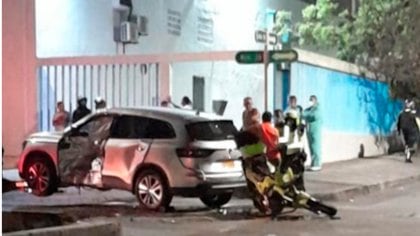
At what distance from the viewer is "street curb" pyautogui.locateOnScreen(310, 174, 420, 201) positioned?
1847 centimetres

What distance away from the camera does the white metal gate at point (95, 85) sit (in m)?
22.8

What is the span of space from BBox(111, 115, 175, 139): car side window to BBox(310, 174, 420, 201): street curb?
4.41 m

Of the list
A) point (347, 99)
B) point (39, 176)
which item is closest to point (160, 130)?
point (39, 176)

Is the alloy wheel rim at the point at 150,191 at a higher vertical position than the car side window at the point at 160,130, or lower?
lower

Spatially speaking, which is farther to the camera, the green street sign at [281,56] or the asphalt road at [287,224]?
the green street sign at [281,56]

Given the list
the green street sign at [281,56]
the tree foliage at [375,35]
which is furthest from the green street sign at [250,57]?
the tree foliage at [375,35]

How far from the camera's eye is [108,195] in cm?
1742

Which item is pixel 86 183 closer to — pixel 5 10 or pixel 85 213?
pixel 85 213

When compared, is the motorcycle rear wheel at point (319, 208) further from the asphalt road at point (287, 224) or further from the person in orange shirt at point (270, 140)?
the person in orange shirt at point (270, 140)

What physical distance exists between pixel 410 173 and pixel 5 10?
11351 mm

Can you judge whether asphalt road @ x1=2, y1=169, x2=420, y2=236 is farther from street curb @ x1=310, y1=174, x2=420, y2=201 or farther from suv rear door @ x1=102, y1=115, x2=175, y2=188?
suv rear door @ x1=102, y1=115, x2=175, y2=188

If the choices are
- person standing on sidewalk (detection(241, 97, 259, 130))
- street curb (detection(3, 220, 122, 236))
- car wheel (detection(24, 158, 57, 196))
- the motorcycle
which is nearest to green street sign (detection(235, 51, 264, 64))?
person standing on sidewalk (detection(241, 97, 259, 130))

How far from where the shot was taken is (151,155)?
14875mm

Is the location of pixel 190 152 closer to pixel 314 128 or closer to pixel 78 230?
pixel 78 230
